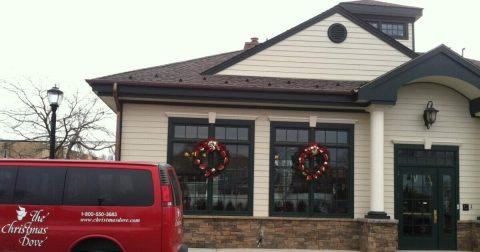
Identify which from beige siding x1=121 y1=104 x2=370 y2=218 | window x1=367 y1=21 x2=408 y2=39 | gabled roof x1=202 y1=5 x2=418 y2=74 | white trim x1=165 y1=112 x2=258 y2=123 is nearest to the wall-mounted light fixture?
beige siding x1=121 y1=104 x2=370 y2=218

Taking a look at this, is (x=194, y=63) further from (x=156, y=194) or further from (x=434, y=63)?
(x=156, y=194)

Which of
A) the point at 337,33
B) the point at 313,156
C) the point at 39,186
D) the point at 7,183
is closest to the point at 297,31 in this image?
the point at 337,33

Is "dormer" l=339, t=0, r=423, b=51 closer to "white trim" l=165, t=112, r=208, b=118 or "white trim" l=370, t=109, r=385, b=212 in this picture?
"white trim" l=370, t=109, r=385, b=212

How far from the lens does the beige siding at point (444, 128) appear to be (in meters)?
13.6

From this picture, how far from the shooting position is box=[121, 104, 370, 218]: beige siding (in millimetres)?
12961

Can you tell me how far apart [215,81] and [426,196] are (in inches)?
242

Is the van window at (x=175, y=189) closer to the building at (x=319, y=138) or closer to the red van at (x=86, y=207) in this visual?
the red van at (x=86, y=207)

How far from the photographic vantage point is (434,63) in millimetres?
12773

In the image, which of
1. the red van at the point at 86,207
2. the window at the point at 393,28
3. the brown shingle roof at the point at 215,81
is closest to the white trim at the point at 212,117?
the brown shingle roof at the point at 215,81

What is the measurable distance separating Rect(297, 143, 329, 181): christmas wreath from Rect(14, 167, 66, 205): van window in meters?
6.56

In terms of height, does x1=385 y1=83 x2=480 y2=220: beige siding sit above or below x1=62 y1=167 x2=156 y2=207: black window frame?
above

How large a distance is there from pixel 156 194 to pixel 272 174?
229 inches

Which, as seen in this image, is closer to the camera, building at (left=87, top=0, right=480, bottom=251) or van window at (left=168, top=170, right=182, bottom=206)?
van window at (left=168, top=170, right=182, bottom=206)

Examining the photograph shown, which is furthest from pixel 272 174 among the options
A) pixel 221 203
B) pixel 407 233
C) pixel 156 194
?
pixel 156 194
